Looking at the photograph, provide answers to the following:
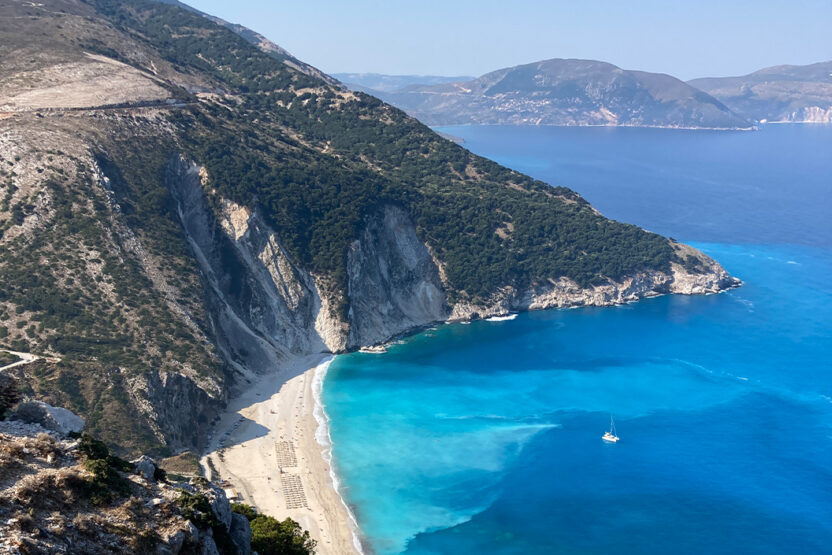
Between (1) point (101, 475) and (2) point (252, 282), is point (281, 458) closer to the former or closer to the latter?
(2) point (252, 282)

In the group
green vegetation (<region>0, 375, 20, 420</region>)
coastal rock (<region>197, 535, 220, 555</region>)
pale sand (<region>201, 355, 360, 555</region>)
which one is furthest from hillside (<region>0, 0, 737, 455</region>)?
coastal rock (<region>197, 535, 220, 555</region>)

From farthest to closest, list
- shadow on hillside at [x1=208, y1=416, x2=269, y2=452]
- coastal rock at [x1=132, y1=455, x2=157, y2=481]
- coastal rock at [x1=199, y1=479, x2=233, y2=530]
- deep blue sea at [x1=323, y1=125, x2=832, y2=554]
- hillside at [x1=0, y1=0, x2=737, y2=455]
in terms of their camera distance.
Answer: hillside at [x1=0, y1=0, x2=737, y2=455] < shadow on hillside at [x1=208, y1=416, x2=269, y2=452] < deep blue sea at [x1=323, y1=125, x2=832, y2=554] < coastal rock at [x1=199, y1=479, x2=233, y2=530] < coastal rock at [x1=132, y1=455, x2=157, y2=481]

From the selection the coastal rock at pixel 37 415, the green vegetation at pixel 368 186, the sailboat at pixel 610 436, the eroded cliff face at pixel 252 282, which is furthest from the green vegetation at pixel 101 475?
the green vegetation at pixel 368 186

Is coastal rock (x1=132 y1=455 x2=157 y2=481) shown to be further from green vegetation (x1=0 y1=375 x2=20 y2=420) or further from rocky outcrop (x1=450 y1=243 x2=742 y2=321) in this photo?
rocky outcrop (x1=450 y1=243 x2=742 y2=321)

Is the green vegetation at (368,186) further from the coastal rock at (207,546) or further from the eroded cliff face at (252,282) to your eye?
the coastal rock at (207,546)

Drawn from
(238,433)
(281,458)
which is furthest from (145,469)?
(238,433)

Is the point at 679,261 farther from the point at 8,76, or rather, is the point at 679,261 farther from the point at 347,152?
the point at 8,76
